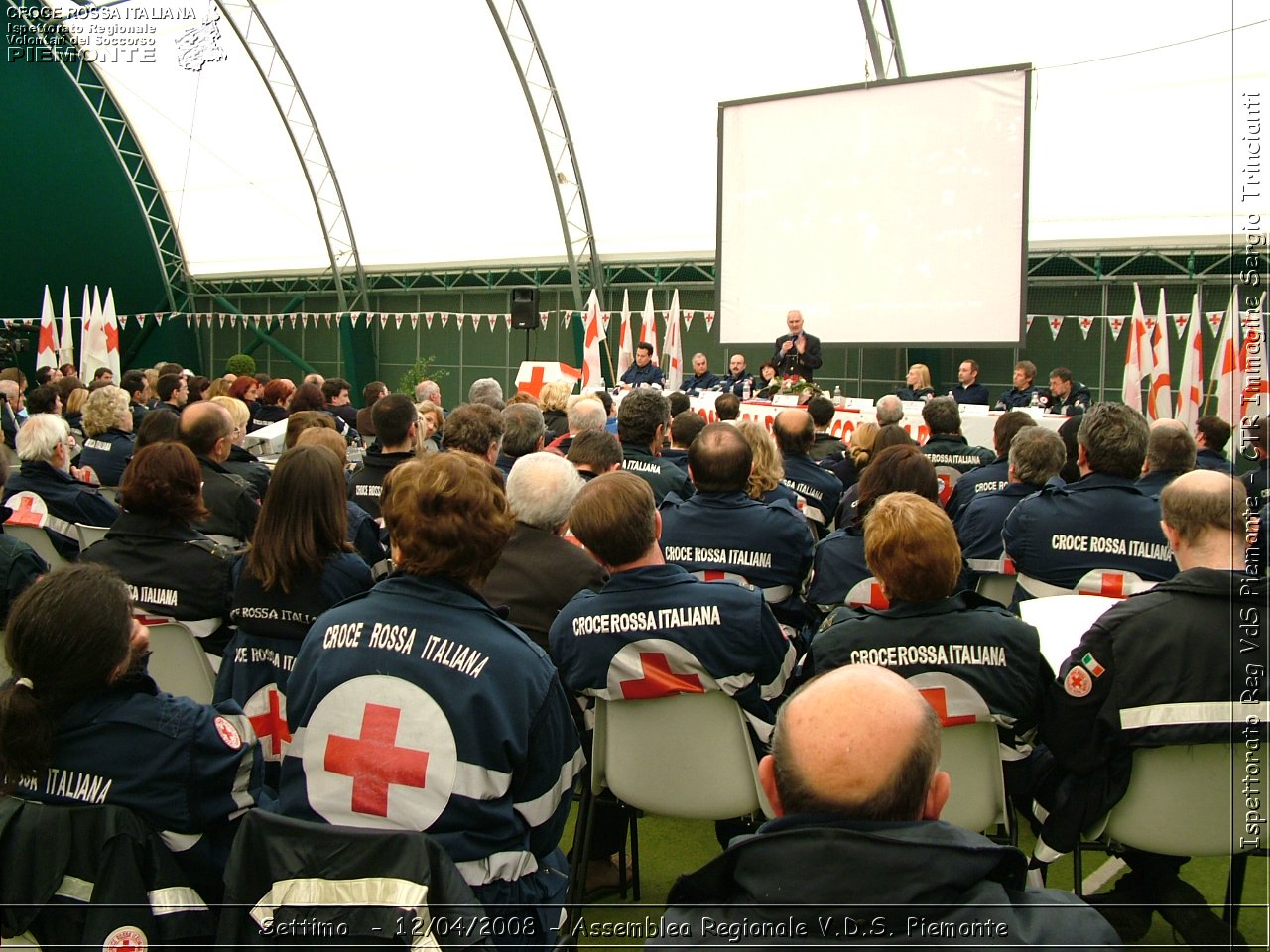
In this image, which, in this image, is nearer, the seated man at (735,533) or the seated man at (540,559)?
the seated man at (540,559)

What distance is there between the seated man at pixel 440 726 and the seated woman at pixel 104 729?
0.16m

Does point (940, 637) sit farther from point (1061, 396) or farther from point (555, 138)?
point (555, 138)

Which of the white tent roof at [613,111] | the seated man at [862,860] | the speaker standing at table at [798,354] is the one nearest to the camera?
the seated man at [862,860]

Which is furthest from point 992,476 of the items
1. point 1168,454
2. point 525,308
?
point 525,308

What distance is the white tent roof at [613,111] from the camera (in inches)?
Result: 499

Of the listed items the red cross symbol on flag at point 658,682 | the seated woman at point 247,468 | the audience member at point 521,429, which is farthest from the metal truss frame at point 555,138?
the red cross symbol on flag at point 658,682

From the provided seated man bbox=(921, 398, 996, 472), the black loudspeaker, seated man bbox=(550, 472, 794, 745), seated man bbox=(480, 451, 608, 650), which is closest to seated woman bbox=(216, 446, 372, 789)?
seated man bbox=(480, 451, 608, 650)

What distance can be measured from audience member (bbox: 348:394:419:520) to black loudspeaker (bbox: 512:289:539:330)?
12.8 metres

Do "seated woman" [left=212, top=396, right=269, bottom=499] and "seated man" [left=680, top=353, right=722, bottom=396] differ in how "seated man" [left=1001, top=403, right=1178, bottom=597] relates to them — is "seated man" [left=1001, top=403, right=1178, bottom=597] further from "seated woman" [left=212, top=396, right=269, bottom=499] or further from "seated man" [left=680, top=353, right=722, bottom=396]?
"seated man" [left=680, top=353, right=722, bottom=396]

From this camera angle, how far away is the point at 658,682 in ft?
8.75

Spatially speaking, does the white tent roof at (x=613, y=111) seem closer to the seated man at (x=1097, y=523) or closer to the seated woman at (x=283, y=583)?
the seated man at (x=1097, y=523)

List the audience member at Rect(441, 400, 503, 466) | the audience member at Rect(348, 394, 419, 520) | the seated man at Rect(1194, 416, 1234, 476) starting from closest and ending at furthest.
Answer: the audience member at Rect(441, 400, 503, 466) < the audience member at Rect(348, 394, 419, 520) < the seated man at Rect(1194, 416, 1234, 476)

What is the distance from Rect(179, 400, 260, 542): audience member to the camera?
174 inches

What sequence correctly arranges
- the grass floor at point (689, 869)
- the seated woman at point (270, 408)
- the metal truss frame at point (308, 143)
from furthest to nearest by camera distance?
1. the metal truss frame at point (308, 143)
2. the seated woman at point (270, 408)
3. the grass floor at point (689, 869)
